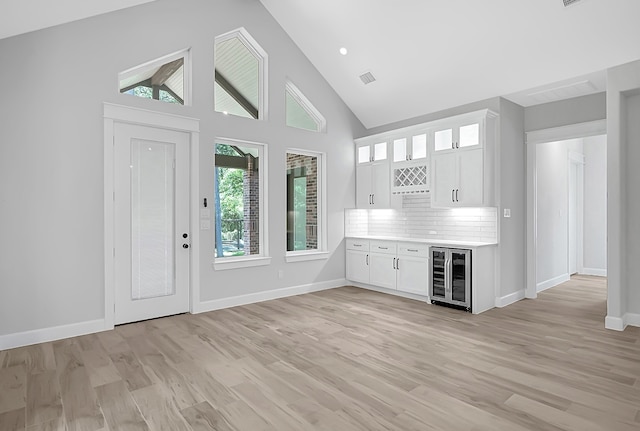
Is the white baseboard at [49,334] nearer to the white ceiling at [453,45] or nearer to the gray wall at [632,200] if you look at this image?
the white ceiling at [453,45]

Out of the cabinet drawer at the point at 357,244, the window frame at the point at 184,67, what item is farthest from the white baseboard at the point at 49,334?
the cabinet drawer at the point at 357,244

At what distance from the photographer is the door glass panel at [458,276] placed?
5.00 meters

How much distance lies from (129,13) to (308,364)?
437cm

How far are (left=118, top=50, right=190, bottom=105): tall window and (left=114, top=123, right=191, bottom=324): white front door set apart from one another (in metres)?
0.46

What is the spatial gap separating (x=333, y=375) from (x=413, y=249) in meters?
Result: 2.96

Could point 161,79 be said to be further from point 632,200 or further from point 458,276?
point 632,200

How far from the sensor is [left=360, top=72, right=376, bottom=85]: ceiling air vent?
5996 millimetres

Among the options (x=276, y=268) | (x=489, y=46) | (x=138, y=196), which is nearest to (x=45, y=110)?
(x=138, y=196)

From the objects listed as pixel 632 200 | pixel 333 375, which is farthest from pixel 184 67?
pixel 632 200

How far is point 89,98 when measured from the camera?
416 centimetres

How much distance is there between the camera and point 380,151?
652 cm

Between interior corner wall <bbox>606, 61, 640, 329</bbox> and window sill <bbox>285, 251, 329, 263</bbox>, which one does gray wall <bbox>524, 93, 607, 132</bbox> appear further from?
window sill <bbox>285, 251, 329, 263</bbox>

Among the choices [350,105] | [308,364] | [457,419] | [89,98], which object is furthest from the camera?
[350,105]

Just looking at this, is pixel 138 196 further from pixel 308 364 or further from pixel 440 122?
pixel 440 122
